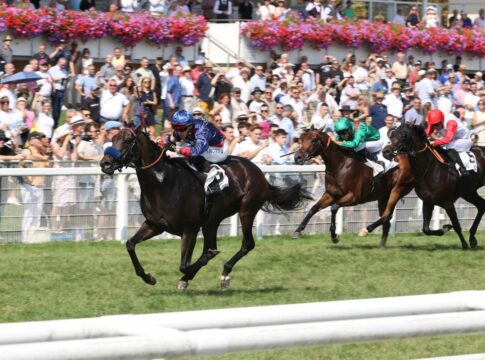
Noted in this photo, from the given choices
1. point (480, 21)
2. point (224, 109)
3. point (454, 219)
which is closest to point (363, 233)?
point (454, 219)

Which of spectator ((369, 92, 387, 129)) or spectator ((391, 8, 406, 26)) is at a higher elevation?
spectator ((391, 8, 406, 26))

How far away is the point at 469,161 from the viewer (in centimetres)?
1282

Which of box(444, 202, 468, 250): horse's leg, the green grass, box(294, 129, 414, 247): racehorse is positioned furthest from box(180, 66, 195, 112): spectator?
box(444, 202, 468, 250): horse's leg

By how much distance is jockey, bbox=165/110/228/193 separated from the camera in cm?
906

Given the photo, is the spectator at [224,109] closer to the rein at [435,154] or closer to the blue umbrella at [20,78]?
the blue umbrella at [20,78]

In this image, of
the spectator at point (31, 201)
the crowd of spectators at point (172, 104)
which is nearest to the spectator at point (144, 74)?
the crowd of spectators at point (172, 104)

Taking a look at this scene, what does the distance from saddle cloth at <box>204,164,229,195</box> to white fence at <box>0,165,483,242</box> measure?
1993mm

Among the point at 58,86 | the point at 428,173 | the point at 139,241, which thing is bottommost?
the point at 428,173

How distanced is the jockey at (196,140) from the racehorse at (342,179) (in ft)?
10.2

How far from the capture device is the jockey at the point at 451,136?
12.5m

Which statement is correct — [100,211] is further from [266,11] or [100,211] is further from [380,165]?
[266,11]

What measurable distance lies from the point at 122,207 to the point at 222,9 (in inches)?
426

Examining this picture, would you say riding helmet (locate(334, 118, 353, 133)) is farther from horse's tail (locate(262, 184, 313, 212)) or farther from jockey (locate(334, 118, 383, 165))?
horse's tail (locate(262, 184, 313, 212))

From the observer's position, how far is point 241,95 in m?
17.9
